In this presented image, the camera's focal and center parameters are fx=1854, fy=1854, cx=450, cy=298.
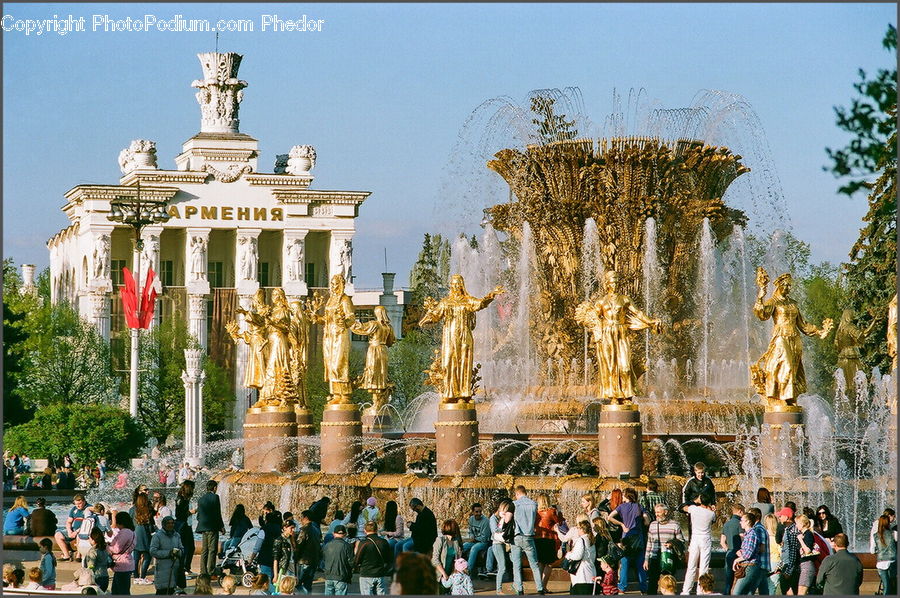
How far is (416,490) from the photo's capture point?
24.3 metres

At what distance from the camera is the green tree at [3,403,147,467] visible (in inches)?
2164

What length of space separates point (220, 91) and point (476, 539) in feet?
255

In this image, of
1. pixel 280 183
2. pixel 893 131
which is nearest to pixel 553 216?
pixel 893 131

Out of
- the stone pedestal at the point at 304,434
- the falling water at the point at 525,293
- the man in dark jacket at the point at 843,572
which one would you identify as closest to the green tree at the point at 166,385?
the stone pedestal at the point at 304,434

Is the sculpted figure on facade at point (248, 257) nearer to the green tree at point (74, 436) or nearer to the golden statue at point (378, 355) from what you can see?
the green tree at point (74, 436)

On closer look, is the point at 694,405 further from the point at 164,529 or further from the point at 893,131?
the point at 164,529

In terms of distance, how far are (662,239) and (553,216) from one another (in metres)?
1.84

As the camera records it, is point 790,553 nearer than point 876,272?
Yes

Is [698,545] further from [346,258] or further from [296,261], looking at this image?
[346,258]

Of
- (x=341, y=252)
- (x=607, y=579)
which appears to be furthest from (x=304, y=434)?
(x=341, y=252)

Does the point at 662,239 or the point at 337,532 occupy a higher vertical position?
the point at 662,239

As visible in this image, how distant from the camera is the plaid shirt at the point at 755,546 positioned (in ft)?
58.3

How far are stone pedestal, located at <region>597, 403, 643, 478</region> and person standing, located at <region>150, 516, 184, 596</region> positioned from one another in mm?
6110

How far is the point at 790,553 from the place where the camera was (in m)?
18.1
